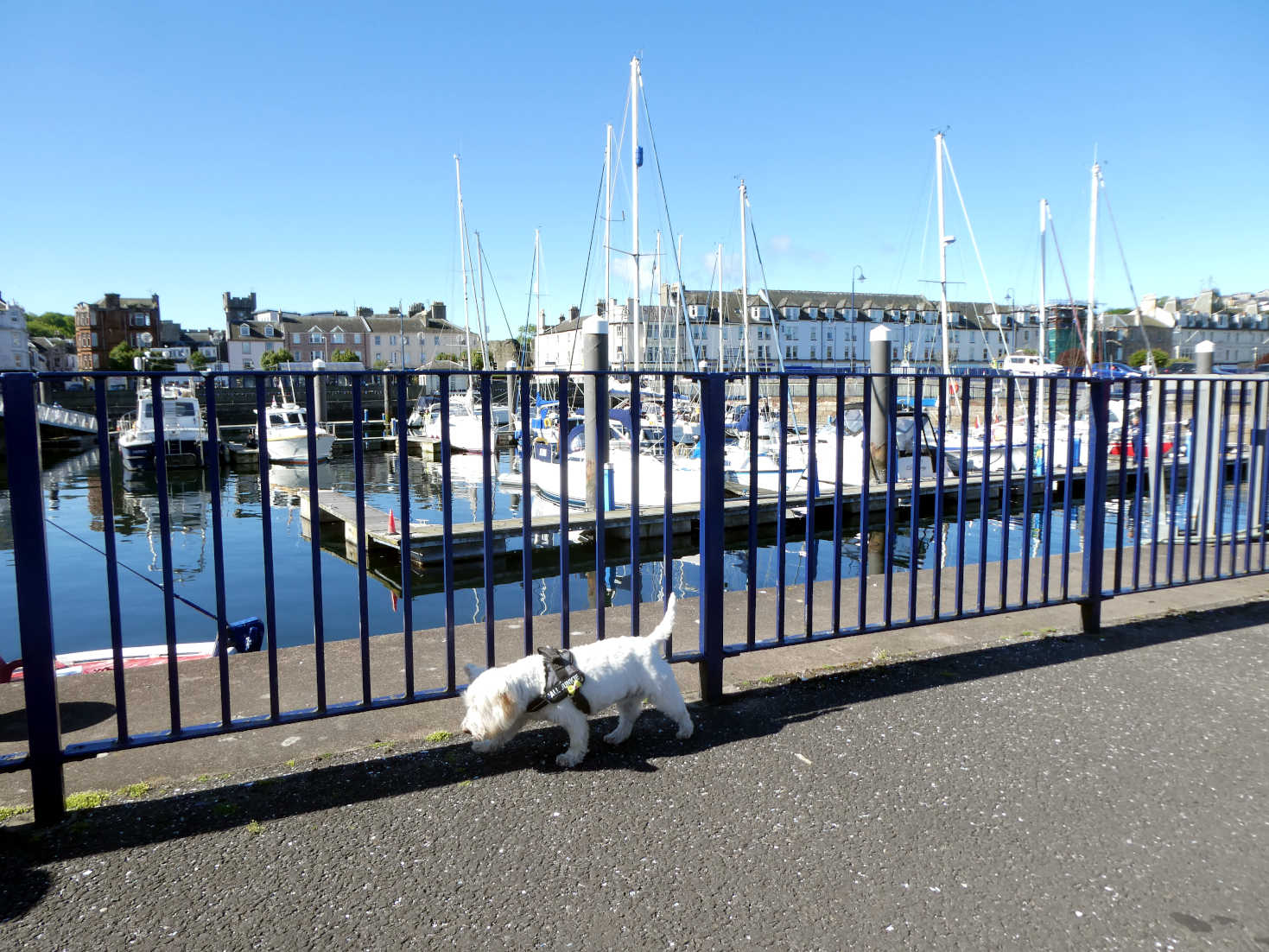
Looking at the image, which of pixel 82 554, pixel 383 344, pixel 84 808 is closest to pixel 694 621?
pixel 84 808

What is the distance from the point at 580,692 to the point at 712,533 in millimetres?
1013

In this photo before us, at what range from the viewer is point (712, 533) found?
3.85 metres

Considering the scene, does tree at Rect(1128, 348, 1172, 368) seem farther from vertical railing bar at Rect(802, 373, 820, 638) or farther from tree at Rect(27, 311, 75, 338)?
tree at Rect(27, 311, 75, 338)

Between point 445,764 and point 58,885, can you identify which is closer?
point 58,885

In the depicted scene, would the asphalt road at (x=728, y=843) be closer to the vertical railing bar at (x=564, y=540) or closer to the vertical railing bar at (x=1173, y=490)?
the vertical railing bar at (x=564, y=540)

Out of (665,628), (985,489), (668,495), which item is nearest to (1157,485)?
(985,489)

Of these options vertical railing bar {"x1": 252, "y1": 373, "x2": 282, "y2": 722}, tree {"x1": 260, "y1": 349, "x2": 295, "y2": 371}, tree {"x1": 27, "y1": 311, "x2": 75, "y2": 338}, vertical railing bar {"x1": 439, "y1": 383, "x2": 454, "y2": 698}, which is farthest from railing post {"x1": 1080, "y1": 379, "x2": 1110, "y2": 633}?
tree {"x1": 27, "y1": 311, "x2": 75, "y2": 338}

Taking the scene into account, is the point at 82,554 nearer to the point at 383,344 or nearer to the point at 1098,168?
the point at 1098,168

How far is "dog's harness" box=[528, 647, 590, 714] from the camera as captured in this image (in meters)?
3.24

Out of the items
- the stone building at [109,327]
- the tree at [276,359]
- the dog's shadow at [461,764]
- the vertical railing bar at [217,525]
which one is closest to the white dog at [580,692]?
the dog's shadow at [461,764]

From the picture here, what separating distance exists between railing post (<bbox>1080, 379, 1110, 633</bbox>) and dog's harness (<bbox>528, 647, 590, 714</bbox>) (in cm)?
316

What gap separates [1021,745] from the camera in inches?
137

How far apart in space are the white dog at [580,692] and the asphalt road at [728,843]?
0.13 meters

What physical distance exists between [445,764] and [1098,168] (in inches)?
1527
